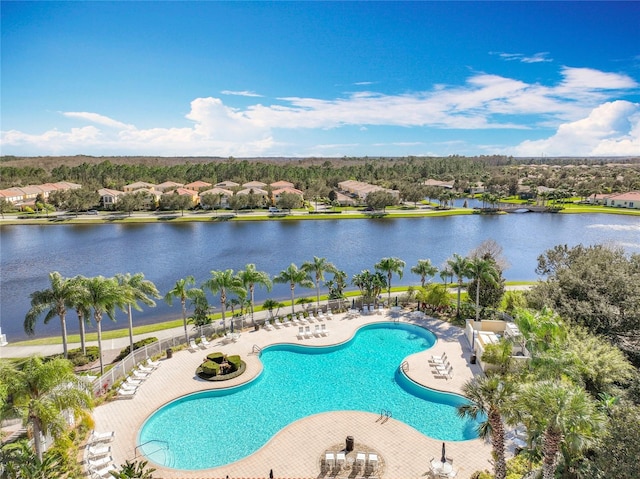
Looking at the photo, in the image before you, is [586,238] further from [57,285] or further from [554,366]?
[57,285]

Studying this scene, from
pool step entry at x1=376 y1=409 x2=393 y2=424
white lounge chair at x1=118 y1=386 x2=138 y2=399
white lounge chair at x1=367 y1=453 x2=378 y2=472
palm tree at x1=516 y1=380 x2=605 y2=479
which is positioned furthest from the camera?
white lounge chair at x1=118 y1=386 x2=138 y2=399

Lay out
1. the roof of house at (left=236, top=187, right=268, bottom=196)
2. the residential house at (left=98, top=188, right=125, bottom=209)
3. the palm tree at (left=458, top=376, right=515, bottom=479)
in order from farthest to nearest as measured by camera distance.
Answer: the roof of house at (left=236, top=187, right=268, bottom=196)
the residential house at (left=98, top=188, right=125, bottom=209)
the palm tree at (left=458, top=376, right=515, bottom=479)

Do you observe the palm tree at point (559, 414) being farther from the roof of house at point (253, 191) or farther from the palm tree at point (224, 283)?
the roof of house at point (253, 191)

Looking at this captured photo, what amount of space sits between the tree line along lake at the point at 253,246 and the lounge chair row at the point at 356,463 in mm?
23874

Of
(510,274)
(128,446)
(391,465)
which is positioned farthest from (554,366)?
(510,274)

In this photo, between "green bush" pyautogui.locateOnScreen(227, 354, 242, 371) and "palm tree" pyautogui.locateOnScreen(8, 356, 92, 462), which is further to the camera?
"green bush" pyautogui.locateOnScreen(227, 354, 242, 371)

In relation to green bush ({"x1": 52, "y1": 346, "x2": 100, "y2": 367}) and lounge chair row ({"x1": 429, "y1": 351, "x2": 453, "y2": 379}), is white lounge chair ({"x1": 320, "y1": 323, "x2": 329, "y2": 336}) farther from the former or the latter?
green bush ({"x1": 52, "y1": 346, "x2": 100, "y2": 367})

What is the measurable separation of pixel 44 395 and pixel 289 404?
11.1 meters

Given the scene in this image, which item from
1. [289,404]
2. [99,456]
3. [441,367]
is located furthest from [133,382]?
[441,367]

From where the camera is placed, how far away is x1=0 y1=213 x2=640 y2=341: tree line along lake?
46.4 meters

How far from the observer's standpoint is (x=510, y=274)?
4947cm

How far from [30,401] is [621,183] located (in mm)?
157881

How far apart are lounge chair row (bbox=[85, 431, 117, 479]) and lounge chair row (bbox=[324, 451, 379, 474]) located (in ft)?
27.3

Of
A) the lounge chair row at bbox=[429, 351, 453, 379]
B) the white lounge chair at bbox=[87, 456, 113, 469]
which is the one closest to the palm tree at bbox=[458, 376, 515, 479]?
the lounge chair row at bbox=[429, 351, 453, 379]
